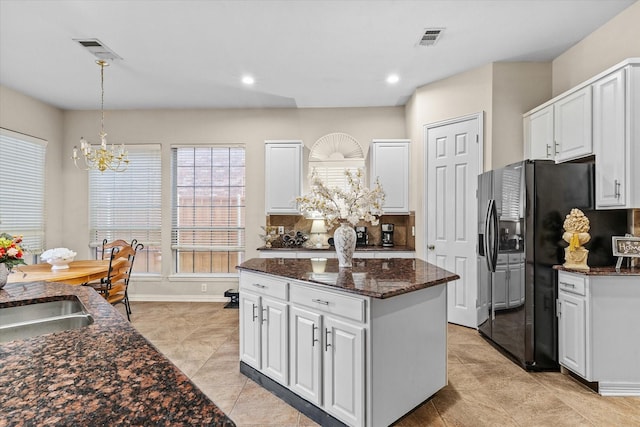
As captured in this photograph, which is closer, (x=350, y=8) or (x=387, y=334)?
(x=387, y=334)

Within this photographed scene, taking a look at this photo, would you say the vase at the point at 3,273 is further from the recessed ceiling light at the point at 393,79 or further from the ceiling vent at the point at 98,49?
the recessed ceiling light at the point at 393,79

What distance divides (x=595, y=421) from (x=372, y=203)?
78.2 inches

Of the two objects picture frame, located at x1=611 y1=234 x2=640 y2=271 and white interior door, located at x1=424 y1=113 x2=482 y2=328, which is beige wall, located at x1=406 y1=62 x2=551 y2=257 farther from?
picture frame, located at x1=611 y1=234 x2=640 y2=271

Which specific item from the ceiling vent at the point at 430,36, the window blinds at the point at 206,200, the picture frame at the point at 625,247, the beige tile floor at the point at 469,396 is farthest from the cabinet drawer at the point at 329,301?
the window blinds at the point at 206,200

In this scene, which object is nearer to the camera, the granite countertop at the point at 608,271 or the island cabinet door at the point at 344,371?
the island cabinet door at the point at 344,371

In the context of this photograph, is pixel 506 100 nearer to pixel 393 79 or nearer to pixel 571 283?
pixel 393 79

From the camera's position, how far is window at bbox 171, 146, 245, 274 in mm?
5383

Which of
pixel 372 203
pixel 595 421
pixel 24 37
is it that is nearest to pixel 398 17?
pixel 372 203

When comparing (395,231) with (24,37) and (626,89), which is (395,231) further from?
(24,37)

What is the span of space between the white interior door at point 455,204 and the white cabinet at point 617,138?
119cm

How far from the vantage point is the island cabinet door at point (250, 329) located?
2.58m

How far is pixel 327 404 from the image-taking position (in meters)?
2.07

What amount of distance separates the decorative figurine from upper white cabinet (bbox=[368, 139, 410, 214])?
7.07ft

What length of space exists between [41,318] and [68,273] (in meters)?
1.99
